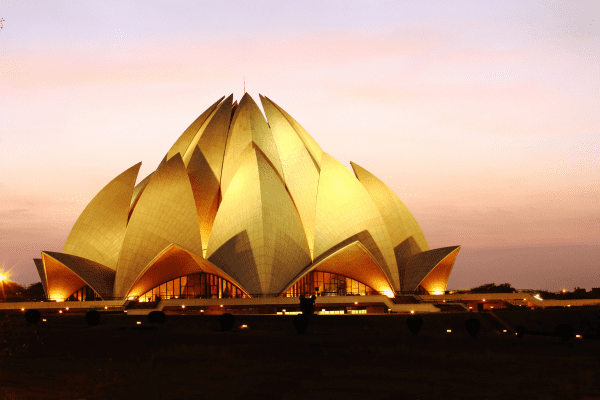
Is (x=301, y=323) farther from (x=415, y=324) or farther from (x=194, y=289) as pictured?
(x=194, y=289)

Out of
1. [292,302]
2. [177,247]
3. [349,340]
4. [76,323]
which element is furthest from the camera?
[177,247]

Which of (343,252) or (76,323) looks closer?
(76,323)

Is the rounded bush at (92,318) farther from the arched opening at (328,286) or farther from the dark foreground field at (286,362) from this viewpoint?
the arched opening at (328,286)

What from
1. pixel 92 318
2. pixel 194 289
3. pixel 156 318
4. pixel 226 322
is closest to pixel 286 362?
pixel 226 322

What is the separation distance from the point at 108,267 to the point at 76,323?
17.2 m

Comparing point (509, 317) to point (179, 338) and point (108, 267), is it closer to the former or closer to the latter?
point (179, 338)

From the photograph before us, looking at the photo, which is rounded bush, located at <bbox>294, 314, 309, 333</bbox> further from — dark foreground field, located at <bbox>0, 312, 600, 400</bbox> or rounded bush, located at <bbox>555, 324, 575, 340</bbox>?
rounded bush, located at <bbox>555, 324, 575, 340</bbox>

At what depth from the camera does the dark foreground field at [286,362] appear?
512 inches

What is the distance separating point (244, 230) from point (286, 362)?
70.7ft

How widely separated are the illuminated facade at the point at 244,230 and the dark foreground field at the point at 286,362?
41.7ft

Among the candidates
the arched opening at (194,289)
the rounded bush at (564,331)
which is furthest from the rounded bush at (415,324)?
the arched opening at (194,289)

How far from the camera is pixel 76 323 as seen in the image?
25406mm

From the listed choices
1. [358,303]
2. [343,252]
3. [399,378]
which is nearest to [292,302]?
[358,303]

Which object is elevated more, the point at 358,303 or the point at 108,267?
the point at 108,267
